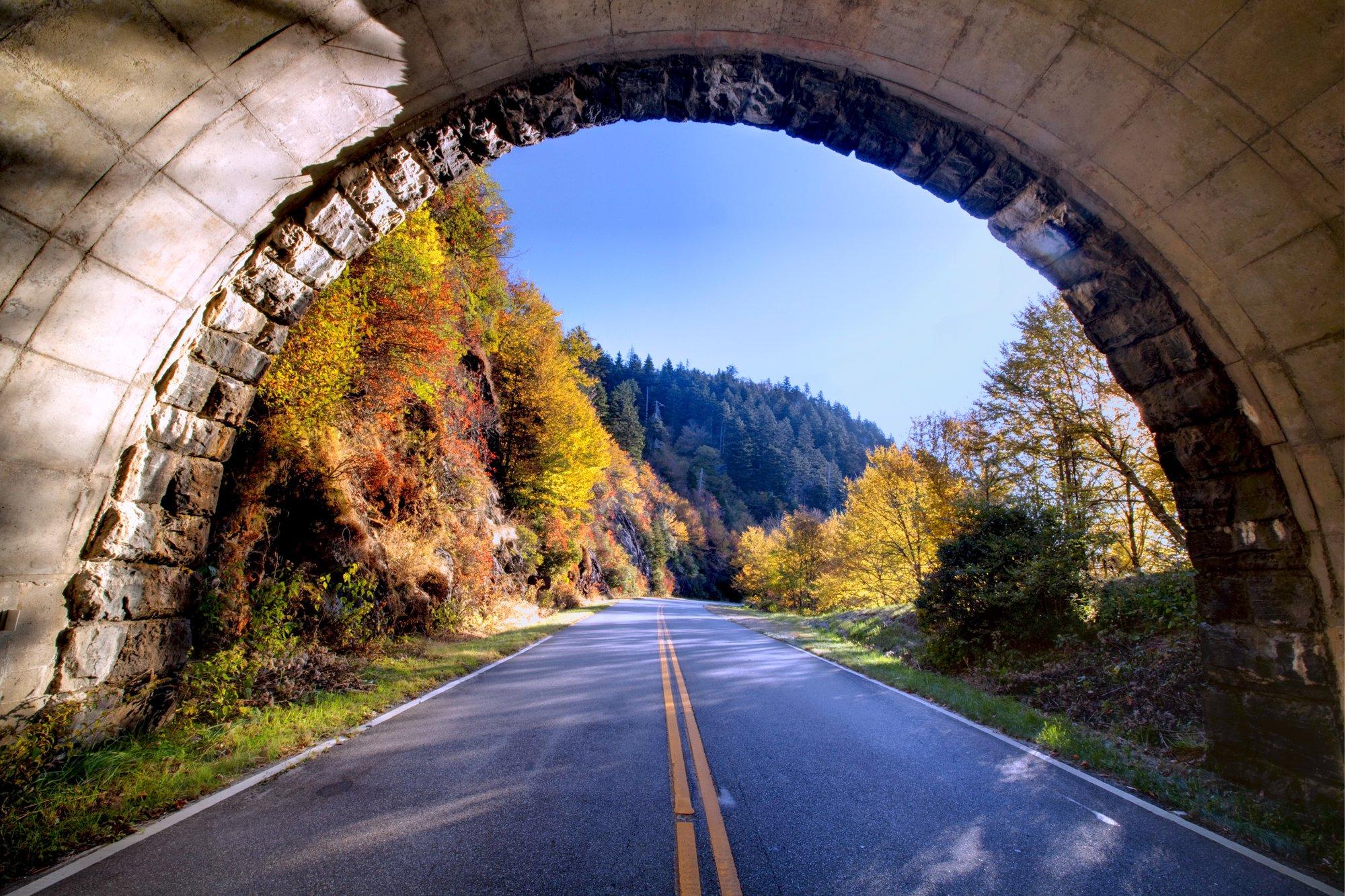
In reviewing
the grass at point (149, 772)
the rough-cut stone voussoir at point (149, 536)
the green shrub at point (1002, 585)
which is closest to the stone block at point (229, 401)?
the rough-cut stone voussoir at point (149, 536)

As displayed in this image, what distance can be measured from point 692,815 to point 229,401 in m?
5.90

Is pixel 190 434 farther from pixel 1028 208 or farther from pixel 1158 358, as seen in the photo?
pixel 1158 358

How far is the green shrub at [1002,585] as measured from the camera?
399 inches

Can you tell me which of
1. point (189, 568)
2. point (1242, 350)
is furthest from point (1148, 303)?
point (189, 568)

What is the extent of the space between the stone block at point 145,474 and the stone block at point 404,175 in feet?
11.1

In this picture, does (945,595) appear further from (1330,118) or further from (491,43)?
(491,43)

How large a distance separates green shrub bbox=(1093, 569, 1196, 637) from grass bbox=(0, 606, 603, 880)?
11481 millimetres

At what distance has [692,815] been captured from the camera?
3.79 metres

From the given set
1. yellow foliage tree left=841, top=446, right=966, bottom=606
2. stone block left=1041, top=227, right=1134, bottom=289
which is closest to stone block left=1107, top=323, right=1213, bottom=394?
stone block left=1041, top=227, right=1134, bottom=289

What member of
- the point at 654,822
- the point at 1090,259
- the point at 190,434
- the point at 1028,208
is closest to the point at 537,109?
the point at 190,434

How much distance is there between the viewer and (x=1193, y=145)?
4281 mm

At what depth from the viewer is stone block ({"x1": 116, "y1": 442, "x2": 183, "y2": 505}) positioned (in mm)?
4766

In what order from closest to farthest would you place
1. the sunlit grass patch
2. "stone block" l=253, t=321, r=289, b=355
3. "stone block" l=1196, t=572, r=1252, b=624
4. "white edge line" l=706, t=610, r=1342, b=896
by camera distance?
"white edge line" l=706, t=610, r=1342, b=896
the sunlit grass patch
"stone block" l=1196, t=572, r=1252, b=624
"stone block" l=253, t=321, r=289, b=355

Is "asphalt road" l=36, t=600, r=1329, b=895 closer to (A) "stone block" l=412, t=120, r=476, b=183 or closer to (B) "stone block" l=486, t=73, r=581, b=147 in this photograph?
(A) "stone block" l=412, t=120, r=476, b=183
